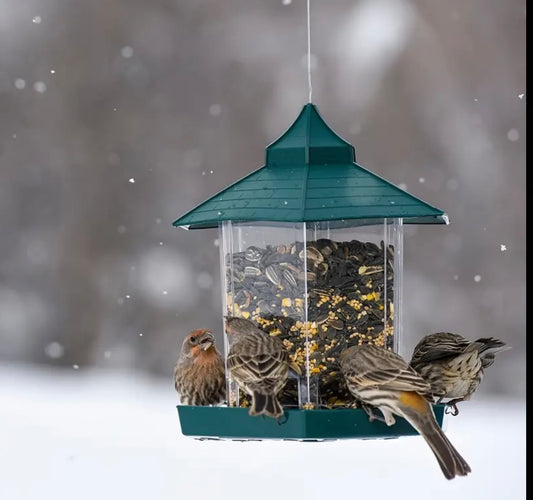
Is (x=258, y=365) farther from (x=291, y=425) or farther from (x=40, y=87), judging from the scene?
(x=40, y=87)

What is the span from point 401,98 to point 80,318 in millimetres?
4154

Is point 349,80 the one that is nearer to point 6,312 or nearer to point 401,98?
point 401,98

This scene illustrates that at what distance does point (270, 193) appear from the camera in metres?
5.59

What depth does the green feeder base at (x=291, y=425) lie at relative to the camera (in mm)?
5336

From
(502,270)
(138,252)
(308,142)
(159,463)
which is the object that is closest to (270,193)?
(308,142)

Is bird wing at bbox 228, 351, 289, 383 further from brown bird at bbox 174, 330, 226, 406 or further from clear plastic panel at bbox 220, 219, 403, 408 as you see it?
brown bird at bbox 174, 330, 226, 406

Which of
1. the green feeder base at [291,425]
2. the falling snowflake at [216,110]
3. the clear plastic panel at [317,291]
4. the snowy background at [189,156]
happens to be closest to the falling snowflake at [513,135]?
the snowy background at [189,156]

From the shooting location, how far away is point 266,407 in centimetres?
534

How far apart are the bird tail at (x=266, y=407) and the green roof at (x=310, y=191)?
782 mm

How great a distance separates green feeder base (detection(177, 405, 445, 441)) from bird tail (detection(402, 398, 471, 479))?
0.18m

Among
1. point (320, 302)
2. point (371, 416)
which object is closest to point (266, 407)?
point (371, 416)

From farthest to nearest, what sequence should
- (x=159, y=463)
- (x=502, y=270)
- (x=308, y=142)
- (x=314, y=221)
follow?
1. (x=502, y=270)
2. (x=159, y=463)
3. (x=308, y=142)
4. (x=314, y=221)

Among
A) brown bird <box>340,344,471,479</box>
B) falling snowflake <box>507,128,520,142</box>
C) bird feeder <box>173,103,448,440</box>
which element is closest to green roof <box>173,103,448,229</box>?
bird feeder <box>173,103,448,440</box>

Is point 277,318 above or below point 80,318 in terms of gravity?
above
